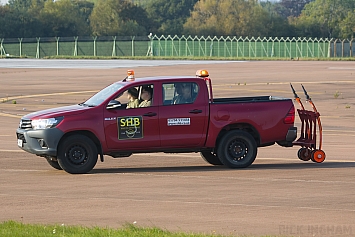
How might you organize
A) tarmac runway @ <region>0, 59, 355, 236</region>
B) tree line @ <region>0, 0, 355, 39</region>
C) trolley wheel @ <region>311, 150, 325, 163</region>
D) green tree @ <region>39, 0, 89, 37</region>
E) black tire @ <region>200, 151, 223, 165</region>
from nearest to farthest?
tarmac runway @ <region>0, 59, 355, 236</region> < trolley wheel @ <region>311, 150, 325, 163</region> < black tire @ <region>200, 151, 223, 165</region> < tree line @ <region>0, 0, 355, 39</region> < green tree @ <region>39, 0, 89, 37</region>

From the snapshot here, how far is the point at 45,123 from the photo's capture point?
1498cm

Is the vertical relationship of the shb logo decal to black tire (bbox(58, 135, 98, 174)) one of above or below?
above

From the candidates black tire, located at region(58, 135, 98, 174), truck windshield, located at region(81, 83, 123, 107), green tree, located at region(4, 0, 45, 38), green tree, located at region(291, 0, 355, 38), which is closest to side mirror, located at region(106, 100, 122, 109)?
truck windshield, located at region(81, 83, 123, 107)

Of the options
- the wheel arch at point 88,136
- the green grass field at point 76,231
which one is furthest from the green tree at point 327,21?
the green grass field at point 76,231

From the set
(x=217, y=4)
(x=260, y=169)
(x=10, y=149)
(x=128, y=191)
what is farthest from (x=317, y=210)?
(x=217, y=4)

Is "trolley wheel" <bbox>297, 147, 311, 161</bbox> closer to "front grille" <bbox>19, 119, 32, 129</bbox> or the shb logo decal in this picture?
the shb logo decal

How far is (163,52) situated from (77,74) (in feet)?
142

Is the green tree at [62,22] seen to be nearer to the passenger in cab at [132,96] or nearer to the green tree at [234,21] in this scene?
the green tree at [234,21]

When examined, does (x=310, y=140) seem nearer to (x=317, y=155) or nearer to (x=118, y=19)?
(x=317, y=155)

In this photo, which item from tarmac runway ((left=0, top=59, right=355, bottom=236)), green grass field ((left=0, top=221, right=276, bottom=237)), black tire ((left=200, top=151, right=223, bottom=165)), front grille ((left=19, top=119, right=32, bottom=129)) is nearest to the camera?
green grass field ((left=0, top=221, right=276, bottom=237))

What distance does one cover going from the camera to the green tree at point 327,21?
5113 inches

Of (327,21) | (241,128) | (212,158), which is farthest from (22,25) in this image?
(241,128)

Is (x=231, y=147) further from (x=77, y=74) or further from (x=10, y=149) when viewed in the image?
(x=77, y=74)

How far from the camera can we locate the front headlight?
49.0 feet
